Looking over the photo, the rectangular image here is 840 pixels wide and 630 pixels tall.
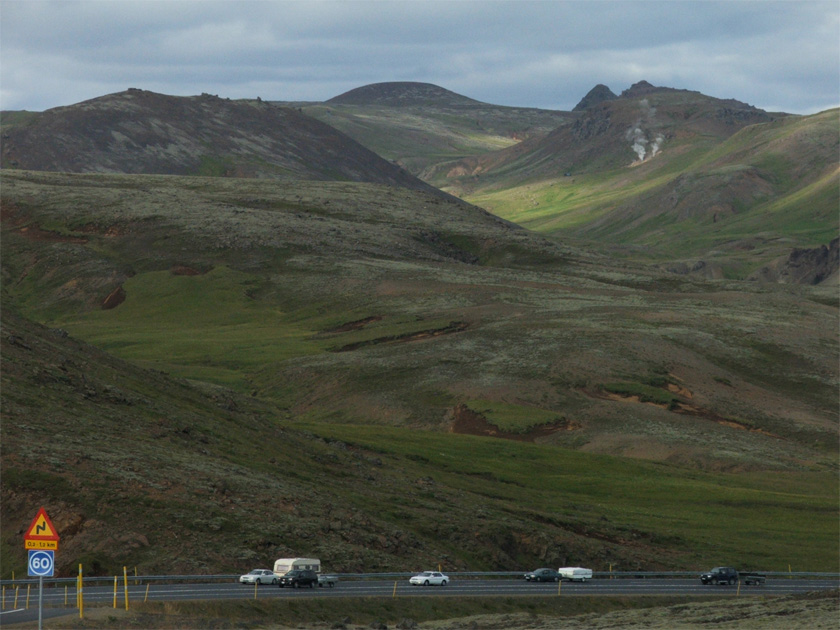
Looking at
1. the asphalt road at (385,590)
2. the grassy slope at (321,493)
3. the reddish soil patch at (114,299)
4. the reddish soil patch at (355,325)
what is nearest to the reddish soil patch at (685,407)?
the grassy slope at (321,493)

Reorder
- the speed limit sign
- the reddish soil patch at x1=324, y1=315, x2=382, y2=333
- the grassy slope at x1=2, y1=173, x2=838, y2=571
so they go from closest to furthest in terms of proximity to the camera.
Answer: the speed limit sign
the grassy slope at x1=2, y1=173, x2=838, y2=571
the reddish soil patch at x1=324, y1=315, x2=382, y2=333

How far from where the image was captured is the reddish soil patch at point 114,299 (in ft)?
580

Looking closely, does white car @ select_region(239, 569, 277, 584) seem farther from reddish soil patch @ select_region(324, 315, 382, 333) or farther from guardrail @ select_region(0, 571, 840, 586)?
reddish soil patch @ select_region(324, 315, 382, 333)

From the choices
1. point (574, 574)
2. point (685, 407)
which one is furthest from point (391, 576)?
point (685, 407)

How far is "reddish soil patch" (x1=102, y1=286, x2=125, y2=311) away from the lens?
580 feet

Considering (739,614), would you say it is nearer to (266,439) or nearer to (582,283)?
(266,439)

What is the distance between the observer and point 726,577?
6241 centimetres

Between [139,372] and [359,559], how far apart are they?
4024cm

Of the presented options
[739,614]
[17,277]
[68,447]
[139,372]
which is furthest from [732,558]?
[17,277]

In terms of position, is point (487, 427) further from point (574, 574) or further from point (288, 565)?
point (288, 565)

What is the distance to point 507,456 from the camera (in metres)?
102

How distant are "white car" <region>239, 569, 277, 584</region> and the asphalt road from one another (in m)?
0.30

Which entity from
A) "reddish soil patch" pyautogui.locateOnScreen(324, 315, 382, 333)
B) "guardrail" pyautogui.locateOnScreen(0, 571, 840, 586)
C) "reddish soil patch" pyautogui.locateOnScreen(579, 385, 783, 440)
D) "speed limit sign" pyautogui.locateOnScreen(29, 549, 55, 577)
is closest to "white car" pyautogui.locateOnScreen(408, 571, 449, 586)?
"guardrail" pyautogui.locateOnScreen(0, 571, 840, 586)

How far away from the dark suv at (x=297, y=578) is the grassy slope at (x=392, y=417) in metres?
5.84
